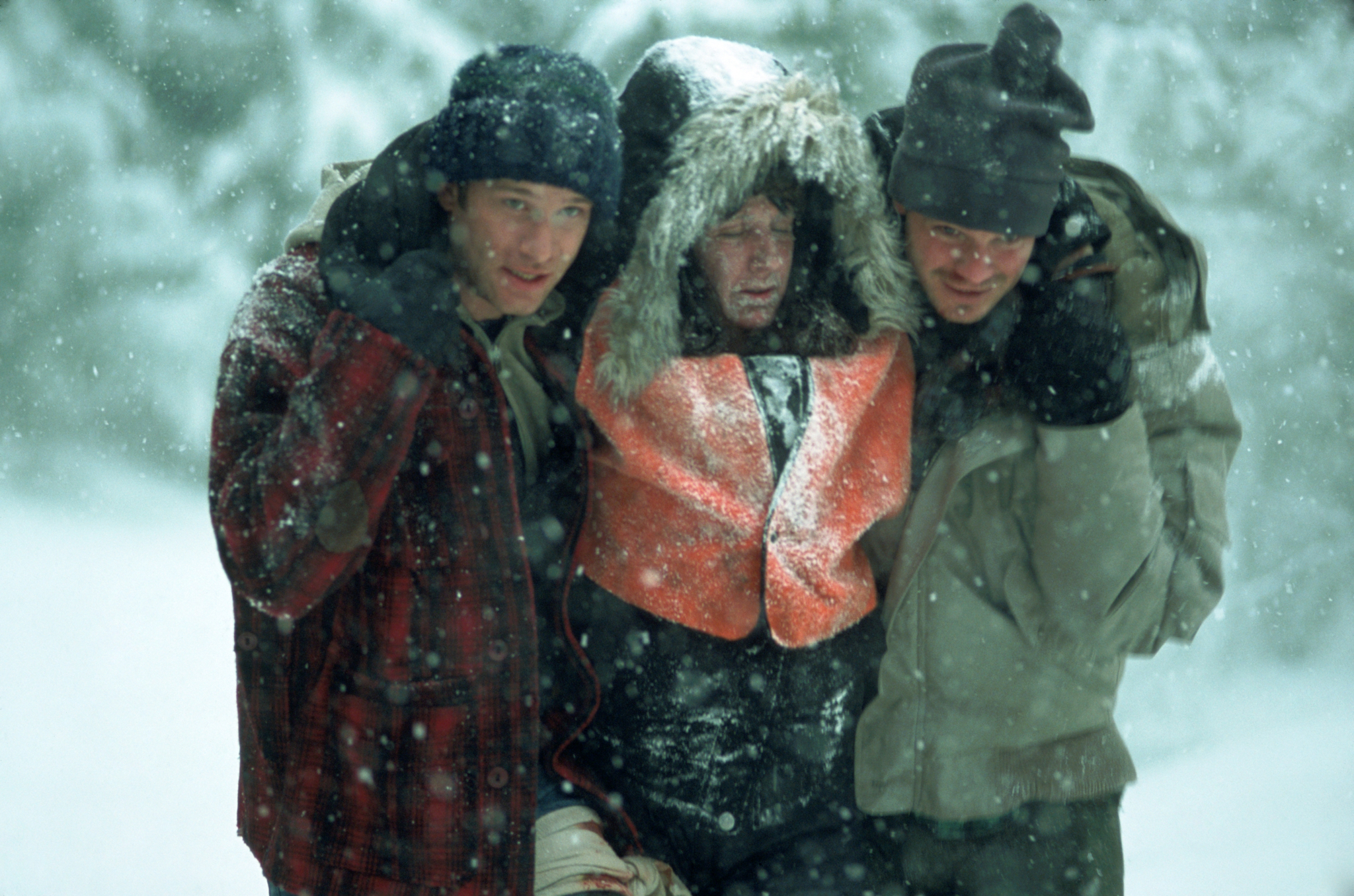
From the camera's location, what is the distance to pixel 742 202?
59.6 inches

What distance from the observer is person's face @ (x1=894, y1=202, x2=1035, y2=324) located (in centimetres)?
146

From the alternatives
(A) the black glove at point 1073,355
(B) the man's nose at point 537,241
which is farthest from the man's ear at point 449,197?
Result: (A) the black glove at point 1073,355

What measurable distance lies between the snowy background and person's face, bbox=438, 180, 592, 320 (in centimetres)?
346

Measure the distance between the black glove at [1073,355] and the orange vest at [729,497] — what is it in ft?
0.68

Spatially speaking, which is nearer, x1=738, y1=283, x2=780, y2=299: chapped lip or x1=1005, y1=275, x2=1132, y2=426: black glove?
x1=1005, y1=275, x2=1132, y2=426: black glove

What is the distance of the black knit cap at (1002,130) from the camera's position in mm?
1423

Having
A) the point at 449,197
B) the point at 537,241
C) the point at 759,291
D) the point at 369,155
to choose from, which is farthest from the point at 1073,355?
the point at 369,155

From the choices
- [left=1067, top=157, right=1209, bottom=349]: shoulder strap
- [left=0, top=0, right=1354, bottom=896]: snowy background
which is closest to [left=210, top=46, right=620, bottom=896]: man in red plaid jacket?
[left=1067, top=157, right=1209, bottom=349]: shoulder strap

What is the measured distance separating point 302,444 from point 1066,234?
1.00 meters

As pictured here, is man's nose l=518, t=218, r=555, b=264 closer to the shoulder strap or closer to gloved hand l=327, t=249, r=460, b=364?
gloved hand l=327, t=249, r=460, b=364

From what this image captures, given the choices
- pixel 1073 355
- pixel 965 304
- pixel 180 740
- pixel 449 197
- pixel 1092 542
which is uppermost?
pixel 449 197

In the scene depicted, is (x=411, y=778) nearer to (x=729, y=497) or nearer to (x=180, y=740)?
(x=729, y=497)

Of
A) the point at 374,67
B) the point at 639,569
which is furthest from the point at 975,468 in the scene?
the point at 374,67

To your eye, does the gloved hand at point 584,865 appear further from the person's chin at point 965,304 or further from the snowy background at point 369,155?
the snowy background at point 369,155
